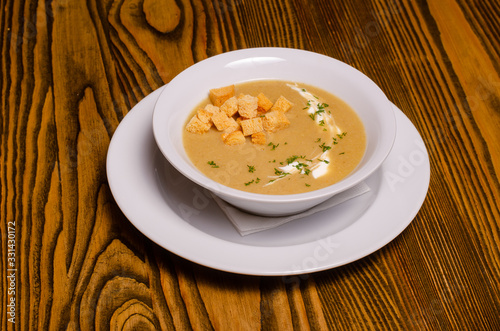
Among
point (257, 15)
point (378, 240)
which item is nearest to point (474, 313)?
point (378, 240)

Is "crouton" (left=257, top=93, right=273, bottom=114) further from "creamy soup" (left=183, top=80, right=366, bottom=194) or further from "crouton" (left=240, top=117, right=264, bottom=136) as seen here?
"crouton" (left=240, top=117, right=264, bottom=136)

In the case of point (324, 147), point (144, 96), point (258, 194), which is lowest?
point (144, 96)

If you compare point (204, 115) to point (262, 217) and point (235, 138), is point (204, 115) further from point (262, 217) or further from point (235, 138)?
point (262, 217)

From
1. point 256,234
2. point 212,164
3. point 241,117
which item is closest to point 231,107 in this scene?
point 241,117

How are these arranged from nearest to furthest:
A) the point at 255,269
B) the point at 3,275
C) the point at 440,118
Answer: the point at 255,269 → the point at 3,275 → the point at 440,118

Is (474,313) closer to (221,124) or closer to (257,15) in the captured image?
(221,124)

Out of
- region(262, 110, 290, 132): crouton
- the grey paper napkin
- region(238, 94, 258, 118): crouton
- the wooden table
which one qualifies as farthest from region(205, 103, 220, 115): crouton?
the wooden table
